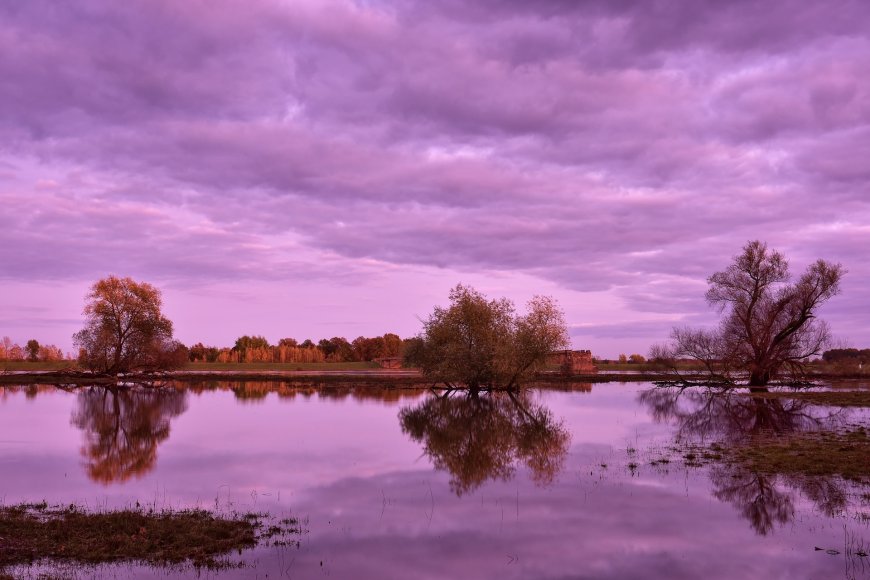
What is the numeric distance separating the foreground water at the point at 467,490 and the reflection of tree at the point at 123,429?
19cm

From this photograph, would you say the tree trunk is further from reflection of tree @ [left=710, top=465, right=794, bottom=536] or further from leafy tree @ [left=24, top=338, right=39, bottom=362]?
leafy tree @ [left=24, top=338, right=39, bottom=362]

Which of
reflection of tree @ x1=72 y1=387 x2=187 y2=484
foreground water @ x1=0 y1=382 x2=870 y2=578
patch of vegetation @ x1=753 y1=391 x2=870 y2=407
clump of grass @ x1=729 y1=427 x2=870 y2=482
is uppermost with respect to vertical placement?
clump of grass @ x1=729 y1=427 x2=870 y2=482

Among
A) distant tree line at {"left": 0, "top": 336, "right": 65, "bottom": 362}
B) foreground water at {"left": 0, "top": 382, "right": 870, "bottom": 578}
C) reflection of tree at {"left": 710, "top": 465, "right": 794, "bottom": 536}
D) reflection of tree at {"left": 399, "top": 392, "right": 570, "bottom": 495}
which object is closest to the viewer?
foreground water at {"left": 0, "top": 382, "right": 870, "bottom": 578}

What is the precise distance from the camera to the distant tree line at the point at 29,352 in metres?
149

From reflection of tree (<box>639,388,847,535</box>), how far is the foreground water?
0.13 m

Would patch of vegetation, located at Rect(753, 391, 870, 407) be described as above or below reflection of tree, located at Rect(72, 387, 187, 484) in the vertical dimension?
above

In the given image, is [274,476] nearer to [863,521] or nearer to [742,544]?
[742,544]

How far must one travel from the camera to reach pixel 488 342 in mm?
63375

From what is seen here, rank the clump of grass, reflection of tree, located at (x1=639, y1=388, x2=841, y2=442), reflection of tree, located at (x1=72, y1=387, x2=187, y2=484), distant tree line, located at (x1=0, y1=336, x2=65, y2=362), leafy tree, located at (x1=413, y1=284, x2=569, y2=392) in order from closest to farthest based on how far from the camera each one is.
Answer: 1. the clump of grass
2. reflection of tree, located at (x1=72, y1=387, x2=187, y2=484)
3. reflection of tree, located at (x1=639, y1=388, x2=841, y2=442)
4. leafy tree, located at (x1=413, y1=284, x2=569, y2=392)
5. distant tree line, located at (x1=0, y1=336, x2=65, y2=362)

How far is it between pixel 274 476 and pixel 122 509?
5.89m

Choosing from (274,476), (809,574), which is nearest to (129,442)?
(274,476)

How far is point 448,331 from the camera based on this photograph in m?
65.0

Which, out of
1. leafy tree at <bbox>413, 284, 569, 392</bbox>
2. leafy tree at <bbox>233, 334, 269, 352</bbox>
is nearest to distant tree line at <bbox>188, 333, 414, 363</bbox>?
leafy tree at <bbox>233, 334, 269, 352</bbox>

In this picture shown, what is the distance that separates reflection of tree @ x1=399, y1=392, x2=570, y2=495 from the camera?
74.0 ft
